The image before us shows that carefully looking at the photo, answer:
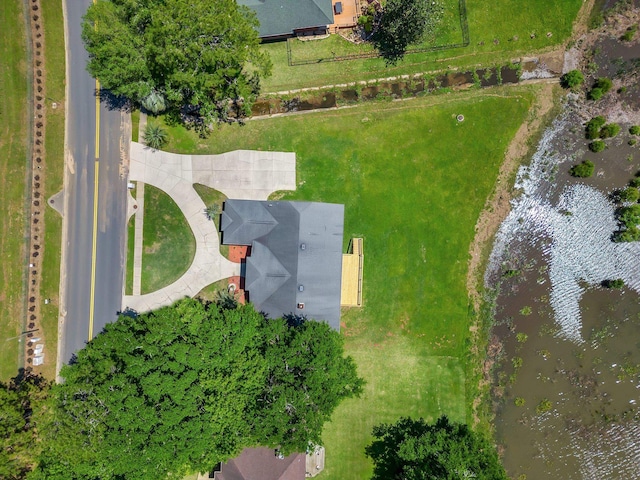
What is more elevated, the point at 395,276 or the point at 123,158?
the point at 123,158

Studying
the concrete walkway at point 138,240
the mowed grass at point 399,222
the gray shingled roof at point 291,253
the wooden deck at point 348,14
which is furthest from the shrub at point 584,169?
the concrete walkway at point 138,240

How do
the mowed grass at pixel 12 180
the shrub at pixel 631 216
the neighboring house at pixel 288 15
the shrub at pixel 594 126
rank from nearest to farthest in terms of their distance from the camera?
the neighboring house at pixel 288 15, the mowed grass at pixel 12 180, the shrub at pixel 631 216, the shrub at pixel 594 126

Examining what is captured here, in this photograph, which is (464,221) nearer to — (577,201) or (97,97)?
(577,201)

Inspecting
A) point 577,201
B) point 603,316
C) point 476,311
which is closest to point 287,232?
point 476,311

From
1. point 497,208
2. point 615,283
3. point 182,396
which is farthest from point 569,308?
point 182,396

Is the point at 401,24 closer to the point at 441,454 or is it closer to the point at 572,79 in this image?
the point at 572,79

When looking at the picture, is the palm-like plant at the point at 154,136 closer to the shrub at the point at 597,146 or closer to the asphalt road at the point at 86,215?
the asphalt road at the point at 86,215
